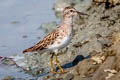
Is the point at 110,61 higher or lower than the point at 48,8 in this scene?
lower

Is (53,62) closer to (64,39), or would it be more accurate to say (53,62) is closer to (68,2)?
(64,39)

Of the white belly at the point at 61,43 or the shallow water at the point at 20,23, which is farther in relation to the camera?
the shallow water at the point at 20,23

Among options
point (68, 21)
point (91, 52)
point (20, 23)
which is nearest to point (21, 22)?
point (20, 23)

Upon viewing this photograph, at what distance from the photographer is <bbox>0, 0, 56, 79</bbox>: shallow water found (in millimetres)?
12352

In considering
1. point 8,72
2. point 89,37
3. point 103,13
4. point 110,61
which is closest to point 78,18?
point 103,13

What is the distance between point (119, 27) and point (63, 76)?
103 inches

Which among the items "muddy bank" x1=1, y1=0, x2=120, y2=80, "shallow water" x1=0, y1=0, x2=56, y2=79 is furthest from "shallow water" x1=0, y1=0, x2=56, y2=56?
"muddy bank" x1=1, y1=0, x2=120, y2=80

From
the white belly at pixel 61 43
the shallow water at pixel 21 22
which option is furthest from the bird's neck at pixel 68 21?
the shallow water at pixel 21 22

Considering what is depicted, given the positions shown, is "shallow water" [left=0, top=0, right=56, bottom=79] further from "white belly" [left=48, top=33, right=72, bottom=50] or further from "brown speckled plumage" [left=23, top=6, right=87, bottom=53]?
"white belly" [left=48, top=33, right=72, bottom=50]

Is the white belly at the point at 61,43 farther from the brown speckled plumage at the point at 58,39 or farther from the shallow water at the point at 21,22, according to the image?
the shallow water at the point at 21,22

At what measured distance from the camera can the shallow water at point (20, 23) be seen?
12.4 metres

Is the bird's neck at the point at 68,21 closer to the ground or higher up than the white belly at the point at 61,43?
higher up

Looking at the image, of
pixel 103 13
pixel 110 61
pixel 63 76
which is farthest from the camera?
pixel 103 13

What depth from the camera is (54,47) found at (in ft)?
31.8
